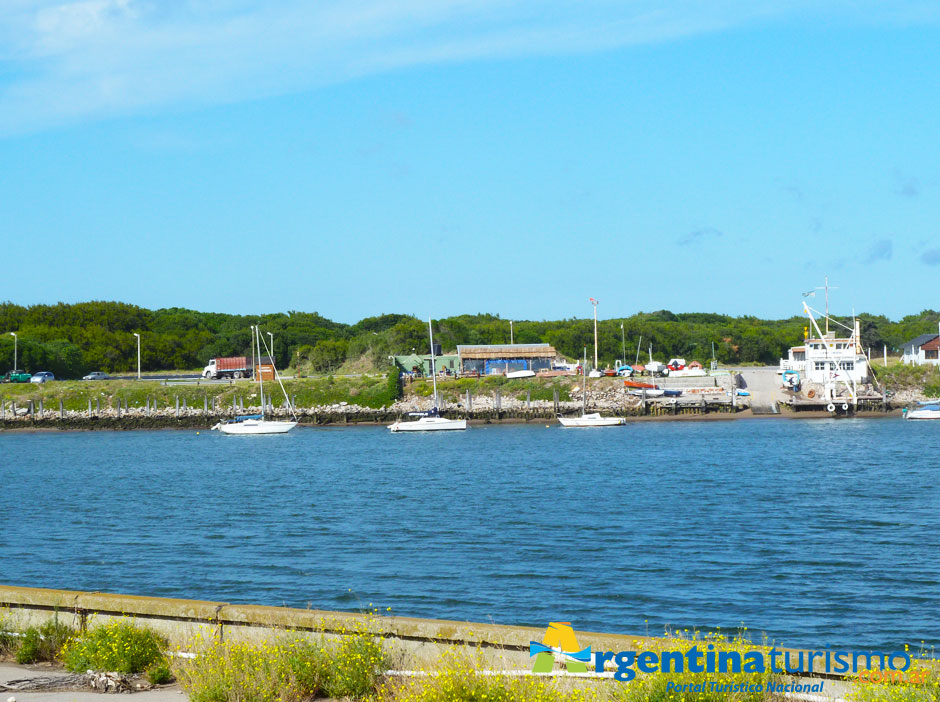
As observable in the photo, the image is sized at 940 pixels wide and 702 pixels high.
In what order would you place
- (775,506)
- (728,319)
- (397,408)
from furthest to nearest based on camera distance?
(728,319) < (397,408) < (775,506)

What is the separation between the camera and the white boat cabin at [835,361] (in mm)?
83312

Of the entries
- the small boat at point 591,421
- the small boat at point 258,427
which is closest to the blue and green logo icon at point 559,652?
the small boat at point 591,421

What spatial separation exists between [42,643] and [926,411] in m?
77.9

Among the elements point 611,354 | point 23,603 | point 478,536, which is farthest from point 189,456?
point 611,354

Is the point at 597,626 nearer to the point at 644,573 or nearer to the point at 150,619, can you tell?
the point at 644,573

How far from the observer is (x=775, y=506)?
33094 millimetres

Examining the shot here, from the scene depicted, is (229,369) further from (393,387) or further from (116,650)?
(116,650)

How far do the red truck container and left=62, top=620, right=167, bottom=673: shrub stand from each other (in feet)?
312

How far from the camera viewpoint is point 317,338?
436ft

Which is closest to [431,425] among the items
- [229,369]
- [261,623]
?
[229,369]

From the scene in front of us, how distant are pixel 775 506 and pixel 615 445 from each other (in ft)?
89.4

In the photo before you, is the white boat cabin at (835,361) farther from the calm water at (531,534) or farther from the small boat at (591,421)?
the calm water at (531,534)

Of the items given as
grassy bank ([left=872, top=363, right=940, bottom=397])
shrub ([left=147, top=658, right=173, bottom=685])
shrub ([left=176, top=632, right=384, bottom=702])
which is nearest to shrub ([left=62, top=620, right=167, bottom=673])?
shrub ([left=147, top=658, right=173, bottom=685])

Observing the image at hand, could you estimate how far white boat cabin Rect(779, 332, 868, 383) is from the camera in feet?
273
